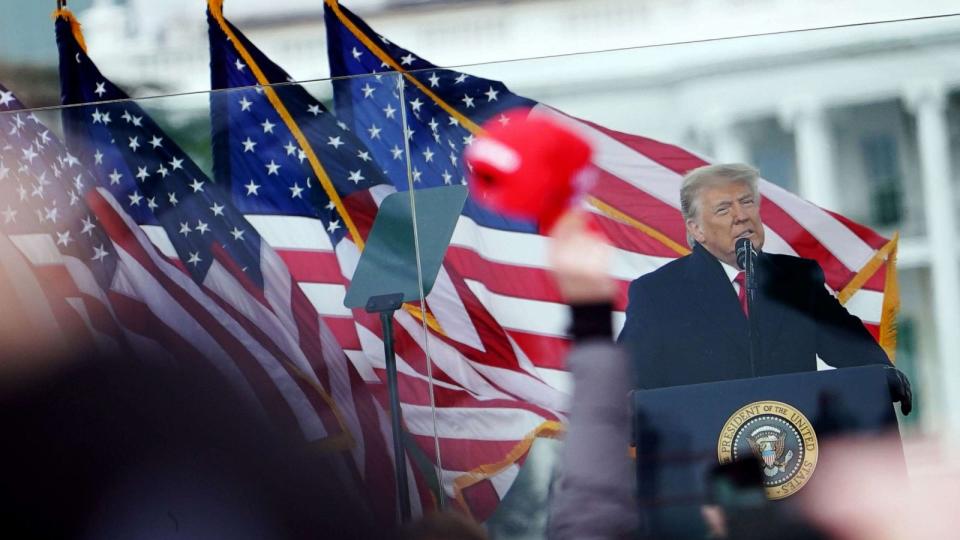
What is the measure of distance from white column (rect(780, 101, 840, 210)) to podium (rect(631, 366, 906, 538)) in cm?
34

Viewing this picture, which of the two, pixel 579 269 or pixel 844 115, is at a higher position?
pixel 844 115

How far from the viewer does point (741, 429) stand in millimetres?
2322

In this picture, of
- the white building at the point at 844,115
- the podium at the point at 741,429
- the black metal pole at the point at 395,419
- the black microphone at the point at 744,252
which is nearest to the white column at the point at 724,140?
the white building at the point at 844,115

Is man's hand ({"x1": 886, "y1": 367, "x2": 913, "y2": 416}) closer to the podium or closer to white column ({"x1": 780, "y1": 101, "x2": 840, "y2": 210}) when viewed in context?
the podium

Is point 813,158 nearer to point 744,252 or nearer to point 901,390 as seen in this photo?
point 744,252

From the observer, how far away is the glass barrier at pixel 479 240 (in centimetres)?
233

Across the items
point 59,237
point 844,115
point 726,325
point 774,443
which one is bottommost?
point 774,443

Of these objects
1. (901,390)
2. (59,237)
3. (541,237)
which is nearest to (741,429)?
(901,390)

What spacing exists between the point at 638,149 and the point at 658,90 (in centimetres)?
12

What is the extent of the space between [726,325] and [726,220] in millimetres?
208

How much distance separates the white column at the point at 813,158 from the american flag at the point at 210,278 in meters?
0.95

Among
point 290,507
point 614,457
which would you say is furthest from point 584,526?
point 290,507

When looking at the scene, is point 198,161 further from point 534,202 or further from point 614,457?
point 614,457

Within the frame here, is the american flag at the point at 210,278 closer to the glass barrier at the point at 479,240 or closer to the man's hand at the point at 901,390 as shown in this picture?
the glass barrier at the point at 479,240
